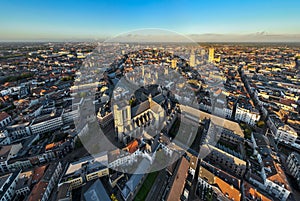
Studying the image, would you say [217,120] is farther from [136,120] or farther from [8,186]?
[8,186]

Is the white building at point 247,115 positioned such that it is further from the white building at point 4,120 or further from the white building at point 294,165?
the white building at point 4,120

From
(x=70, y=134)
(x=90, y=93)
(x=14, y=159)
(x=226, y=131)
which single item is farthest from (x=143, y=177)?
(x=90, y=93)

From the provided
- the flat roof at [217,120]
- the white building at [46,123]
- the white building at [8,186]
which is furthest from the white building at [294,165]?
the white building at [46,123]

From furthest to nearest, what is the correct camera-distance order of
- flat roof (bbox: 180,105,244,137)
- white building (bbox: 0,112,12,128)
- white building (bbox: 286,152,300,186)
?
white building (bbox: 0,112,12,128)
flat roof (bbox: 180,105,244,137)
white building (bbox: 286,152,300,186)

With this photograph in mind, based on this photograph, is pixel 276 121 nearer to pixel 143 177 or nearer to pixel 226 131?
pixel 226 131

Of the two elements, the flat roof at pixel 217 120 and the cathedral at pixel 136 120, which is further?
the flat roof at pixel 217 120

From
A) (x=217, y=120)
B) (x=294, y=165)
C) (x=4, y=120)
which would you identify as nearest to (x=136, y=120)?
(x=217, y=120)

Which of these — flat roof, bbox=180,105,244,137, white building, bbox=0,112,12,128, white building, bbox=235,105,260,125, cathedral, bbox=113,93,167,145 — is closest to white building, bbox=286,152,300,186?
flat roof, bbox=180,105,244,137

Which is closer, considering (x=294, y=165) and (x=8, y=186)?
(x=8, y=186)

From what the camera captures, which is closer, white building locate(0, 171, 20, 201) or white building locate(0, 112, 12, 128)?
white building locate(0, 171, 20, 201)

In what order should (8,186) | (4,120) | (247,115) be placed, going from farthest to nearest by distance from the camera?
1. (247,115)
2. (4,120)
3. (8,186)

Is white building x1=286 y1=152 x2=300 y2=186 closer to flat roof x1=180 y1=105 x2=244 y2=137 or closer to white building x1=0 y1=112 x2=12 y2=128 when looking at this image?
flat roof x1=180 y1=105 x2=244 y2=137
